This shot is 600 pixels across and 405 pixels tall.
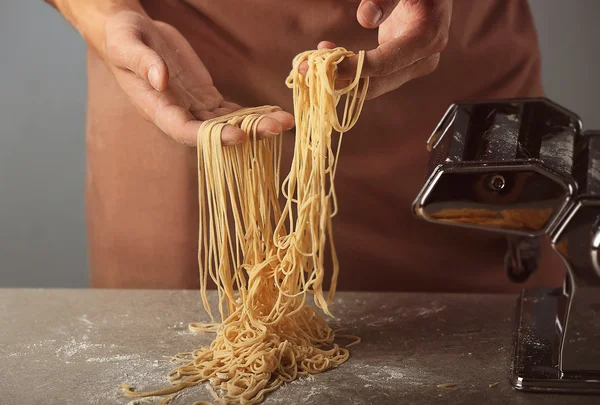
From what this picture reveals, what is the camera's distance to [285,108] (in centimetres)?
239

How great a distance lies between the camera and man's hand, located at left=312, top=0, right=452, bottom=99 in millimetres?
1771

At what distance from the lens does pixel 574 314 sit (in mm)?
1657

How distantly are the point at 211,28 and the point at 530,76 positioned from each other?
1026 millimetres

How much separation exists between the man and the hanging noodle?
33 cm

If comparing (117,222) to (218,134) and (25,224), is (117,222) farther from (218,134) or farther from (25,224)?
(218,134)

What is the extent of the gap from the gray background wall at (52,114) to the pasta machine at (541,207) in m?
0.84

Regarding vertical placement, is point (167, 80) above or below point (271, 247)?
above

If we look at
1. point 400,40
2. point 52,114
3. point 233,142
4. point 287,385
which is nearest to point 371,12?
point 400,40

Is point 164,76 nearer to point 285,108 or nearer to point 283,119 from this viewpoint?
point 283,119

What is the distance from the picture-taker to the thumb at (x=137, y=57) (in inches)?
72.5

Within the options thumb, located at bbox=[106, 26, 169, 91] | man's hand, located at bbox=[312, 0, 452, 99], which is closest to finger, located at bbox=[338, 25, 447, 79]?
man's hand, located at bbox=[312, 0, 452, 99]

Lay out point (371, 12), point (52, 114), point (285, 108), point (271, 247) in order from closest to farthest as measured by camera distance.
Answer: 1. point (371, 12)
2. point (271, 247)
3. point (285, 108)
4. point (52, 114)

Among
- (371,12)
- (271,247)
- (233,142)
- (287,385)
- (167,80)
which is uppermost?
(371,12)

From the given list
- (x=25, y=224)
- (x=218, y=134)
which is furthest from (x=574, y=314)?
(x=25, y=224)
